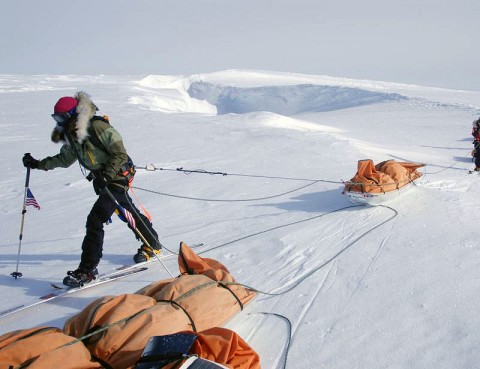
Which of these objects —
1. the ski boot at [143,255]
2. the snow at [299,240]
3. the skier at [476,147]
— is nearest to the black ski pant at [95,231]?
the snow at [299,240]

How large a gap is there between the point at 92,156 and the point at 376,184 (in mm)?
2848

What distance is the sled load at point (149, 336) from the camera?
1727 millimetres

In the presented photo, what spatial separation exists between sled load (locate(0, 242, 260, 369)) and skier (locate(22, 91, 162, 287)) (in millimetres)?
1185

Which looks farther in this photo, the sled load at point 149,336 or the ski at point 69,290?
the ski at point 69,290

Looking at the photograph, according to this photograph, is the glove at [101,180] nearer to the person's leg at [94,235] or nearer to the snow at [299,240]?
the person's leg at [94,235]

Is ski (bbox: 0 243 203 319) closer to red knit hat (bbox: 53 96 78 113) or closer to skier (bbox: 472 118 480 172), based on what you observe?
red knit hat (bbox: 53 96 78 113)

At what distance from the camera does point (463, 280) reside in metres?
2.84

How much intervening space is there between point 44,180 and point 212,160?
10.3 feet

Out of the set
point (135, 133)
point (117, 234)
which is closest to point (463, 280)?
point (117, 234)

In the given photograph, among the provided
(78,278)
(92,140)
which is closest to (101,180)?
(92,140)

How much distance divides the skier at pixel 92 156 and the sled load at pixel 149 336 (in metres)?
1.18

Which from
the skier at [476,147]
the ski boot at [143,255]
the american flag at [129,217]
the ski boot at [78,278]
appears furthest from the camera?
the skier at [476,147]

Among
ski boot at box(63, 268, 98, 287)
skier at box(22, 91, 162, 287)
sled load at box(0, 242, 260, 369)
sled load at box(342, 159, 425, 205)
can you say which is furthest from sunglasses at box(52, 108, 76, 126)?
sled load at box(342, 159, 425, 205)

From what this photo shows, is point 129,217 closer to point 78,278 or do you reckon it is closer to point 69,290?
point 78,278
